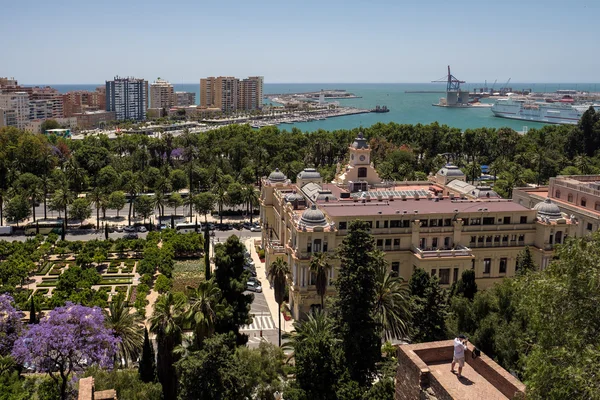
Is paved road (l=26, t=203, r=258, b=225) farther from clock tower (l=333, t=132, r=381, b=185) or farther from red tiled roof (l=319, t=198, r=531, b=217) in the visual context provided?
red tiled roof (l=319, t=198, r=531, b=217)

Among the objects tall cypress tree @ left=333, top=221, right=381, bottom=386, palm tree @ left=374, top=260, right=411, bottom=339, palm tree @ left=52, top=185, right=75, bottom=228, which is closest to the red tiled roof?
palm tree @ left=374, top=260, right=411, bottom=339

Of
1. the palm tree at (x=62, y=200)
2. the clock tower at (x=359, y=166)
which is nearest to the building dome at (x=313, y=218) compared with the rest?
the clock tower at (x=359, y=166)

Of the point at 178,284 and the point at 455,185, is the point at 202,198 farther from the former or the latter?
the point at 455,185

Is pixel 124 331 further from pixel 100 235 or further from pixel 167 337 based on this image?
pixel 100 235

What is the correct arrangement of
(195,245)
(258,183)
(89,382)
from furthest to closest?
(258,183), (195,245), (89,382)

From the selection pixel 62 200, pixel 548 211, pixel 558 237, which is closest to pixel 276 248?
pixel 548 211

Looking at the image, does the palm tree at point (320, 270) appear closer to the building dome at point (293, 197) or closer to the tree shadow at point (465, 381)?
the building dome at point (293, 197)

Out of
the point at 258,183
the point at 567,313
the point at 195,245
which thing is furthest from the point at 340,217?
the point at 258,183
